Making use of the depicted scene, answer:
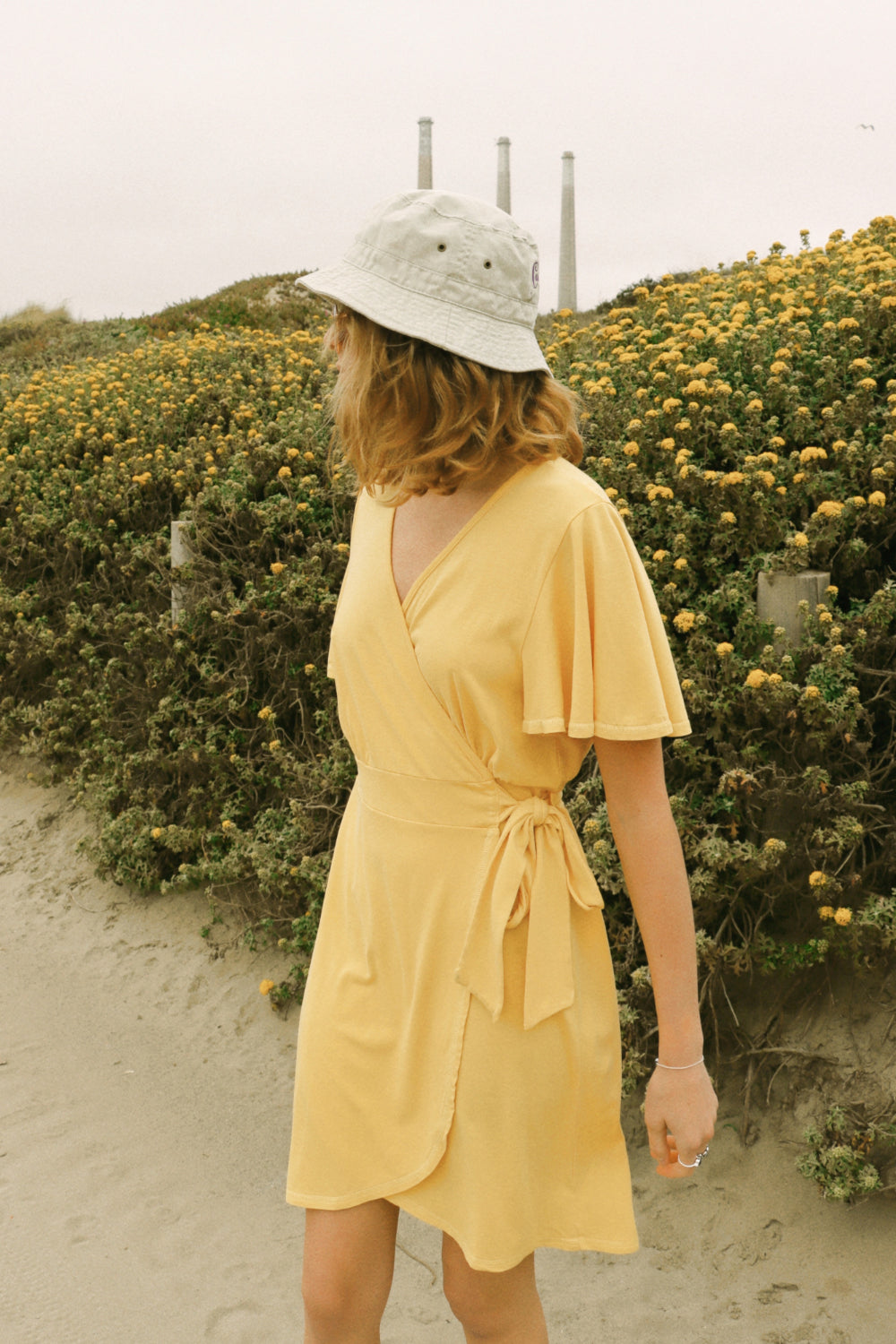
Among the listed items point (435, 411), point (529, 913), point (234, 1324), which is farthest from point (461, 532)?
point (234, 1324)

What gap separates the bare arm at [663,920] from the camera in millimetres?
1470

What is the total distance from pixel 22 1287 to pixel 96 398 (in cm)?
591

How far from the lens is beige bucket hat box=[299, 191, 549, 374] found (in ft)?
4.86

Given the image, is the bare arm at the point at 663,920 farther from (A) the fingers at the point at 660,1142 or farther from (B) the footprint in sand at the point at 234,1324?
(B) the footprint in sand at the point at 234,1324

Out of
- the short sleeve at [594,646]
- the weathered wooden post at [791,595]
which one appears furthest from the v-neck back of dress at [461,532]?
the weathered wooden post at [791,595]

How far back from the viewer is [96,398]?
7.63 metres

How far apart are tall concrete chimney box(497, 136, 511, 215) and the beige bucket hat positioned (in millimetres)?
22885

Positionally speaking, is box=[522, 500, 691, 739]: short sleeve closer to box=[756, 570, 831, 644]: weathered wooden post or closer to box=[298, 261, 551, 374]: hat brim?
box=[298, 261, 551, 374]: hat brim

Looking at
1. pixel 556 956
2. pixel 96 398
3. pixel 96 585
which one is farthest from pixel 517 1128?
pixel 96 398

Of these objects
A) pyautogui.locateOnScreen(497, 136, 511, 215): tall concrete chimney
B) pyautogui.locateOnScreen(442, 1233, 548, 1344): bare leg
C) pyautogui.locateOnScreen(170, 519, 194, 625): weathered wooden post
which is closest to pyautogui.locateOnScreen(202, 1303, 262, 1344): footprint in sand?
pyautogui.locateOnScreen(442, 1233, 548, 1344): bare leg

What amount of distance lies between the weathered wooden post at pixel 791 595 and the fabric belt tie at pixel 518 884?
2.02 m

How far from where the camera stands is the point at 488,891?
1.56m

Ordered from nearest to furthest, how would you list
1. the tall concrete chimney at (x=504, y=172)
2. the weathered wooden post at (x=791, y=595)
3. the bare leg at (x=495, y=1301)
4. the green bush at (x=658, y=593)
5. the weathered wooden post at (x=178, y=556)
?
the bare leg at (x=495, y=1301) → the green bush at (x=658, y=593) → the weathered wooden post at (x=791, y=595) → the weathered wooden post at (x=178, y=556) → the tall concrete chimney at (x=504, y=172)

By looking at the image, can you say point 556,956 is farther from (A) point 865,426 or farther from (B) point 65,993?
(B) point 65,993
